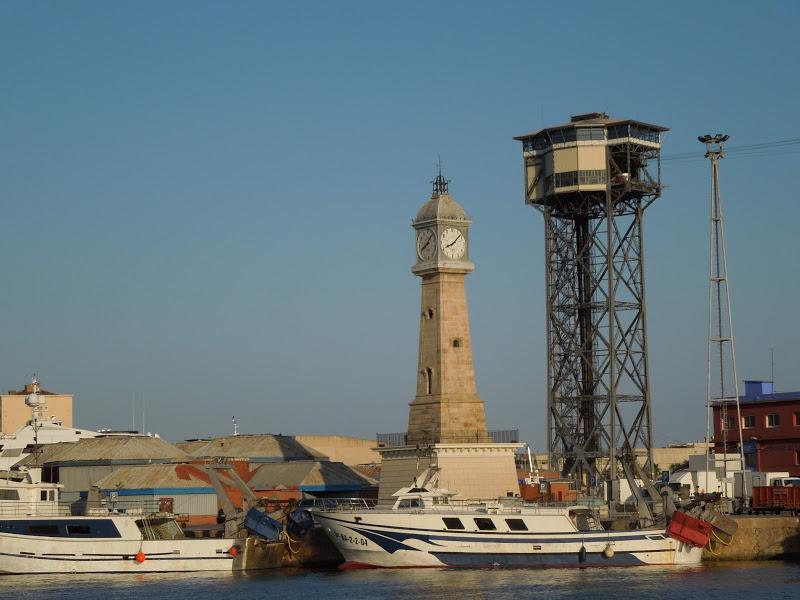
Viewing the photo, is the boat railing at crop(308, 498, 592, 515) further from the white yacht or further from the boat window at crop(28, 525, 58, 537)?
the white yacht

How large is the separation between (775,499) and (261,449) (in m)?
37.0

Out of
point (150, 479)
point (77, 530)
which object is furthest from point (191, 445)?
point (77, 530)

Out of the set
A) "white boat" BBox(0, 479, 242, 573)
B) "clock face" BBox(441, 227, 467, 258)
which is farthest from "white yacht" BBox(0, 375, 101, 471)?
"clock face" BBox(441, 227, 467, 258)

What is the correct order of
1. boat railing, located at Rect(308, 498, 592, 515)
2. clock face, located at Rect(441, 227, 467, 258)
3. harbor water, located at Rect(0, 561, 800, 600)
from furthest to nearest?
clock face, located at Rect(441, 227, 467, 258) < boat railing, located at Rect(308, 498, 592, 515) < harbor water, located at Rect(0, 561, 800, 600)

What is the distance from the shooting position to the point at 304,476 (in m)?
90.8

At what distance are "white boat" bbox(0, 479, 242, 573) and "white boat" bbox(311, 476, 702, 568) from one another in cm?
761

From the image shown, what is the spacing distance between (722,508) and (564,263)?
25967mm

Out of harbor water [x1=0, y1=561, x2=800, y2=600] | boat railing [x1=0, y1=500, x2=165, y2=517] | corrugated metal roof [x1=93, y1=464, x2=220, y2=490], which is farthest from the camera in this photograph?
corrugated metal roof [x1=93, y1=464, x2=220, y2=490]

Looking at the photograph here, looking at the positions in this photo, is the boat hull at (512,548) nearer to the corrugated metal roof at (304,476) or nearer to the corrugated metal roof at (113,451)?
the corrugated metal roof at (304,476)

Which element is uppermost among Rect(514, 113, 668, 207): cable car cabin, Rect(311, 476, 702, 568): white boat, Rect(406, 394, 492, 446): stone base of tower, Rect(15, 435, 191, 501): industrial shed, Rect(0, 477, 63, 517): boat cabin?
Rect(514, 113, 668, 207): cable car cabin

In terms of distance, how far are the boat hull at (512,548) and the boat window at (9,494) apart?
16204 millimetres

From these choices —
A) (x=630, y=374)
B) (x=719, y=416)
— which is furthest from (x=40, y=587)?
(x=719, y=416)

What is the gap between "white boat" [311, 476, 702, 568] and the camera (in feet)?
229

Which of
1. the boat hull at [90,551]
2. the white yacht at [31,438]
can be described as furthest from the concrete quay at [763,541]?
the white yacht at [31,438]
